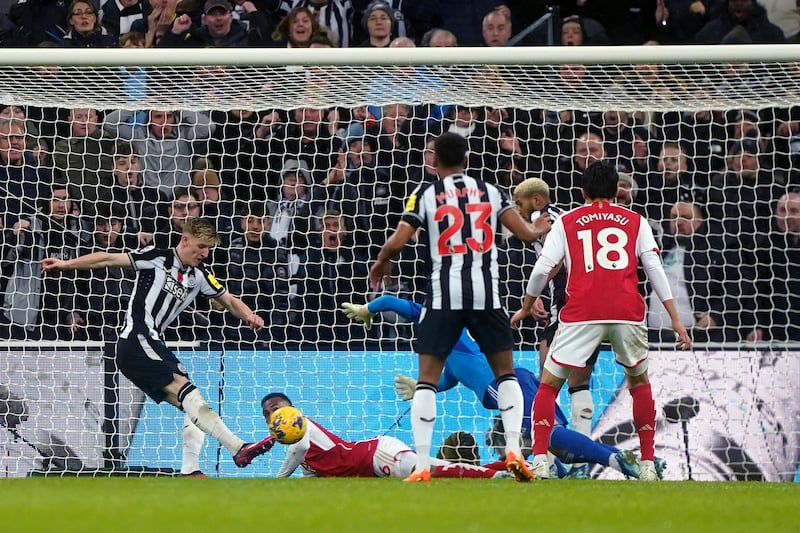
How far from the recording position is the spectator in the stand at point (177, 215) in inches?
428

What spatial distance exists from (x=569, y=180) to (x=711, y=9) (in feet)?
10.5

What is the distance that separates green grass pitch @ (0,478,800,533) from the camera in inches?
185

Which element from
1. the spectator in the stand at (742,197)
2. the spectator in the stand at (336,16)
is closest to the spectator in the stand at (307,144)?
the spectator in the stand at (336,16)

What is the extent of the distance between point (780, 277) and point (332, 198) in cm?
400

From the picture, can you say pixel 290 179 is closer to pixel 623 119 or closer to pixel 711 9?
pixel 623 119

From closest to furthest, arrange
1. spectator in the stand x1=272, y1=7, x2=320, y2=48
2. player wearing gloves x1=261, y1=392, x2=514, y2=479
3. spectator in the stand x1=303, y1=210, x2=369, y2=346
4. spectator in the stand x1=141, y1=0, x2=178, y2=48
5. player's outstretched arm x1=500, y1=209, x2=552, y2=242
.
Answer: player's outstretched arm x1=500, y1=209, x2=552, y2=242 → player wearing gloves x1=261, y1=392, x2=514, y2=479 → spectator in the stand x1=303, y1=210, x2=369, y2=346 → spectator in the stand x1=272, y1=7, x2=320, y2=48 → spectator in the stand x1=141, y1=0, x2=178, y2=48

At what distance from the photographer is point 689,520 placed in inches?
198

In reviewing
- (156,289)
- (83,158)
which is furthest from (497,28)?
(156,289)

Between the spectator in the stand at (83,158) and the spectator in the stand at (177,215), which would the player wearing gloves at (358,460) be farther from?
the spectator in the stand at (83,158)

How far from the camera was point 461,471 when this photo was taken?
27.3 ft

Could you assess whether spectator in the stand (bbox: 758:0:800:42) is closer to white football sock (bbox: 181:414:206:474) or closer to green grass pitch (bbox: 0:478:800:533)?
green grass pitch (bbox: 0:478:800:533)

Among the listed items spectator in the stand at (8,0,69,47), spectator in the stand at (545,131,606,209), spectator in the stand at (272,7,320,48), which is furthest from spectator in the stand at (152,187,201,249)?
spectator in the stand at (545,131,606,209)

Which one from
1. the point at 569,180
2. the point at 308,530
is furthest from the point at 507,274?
the point at 308,530

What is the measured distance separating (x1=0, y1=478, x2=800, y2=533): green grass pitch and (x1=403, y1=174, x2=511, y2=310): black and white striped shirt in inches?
41.8
